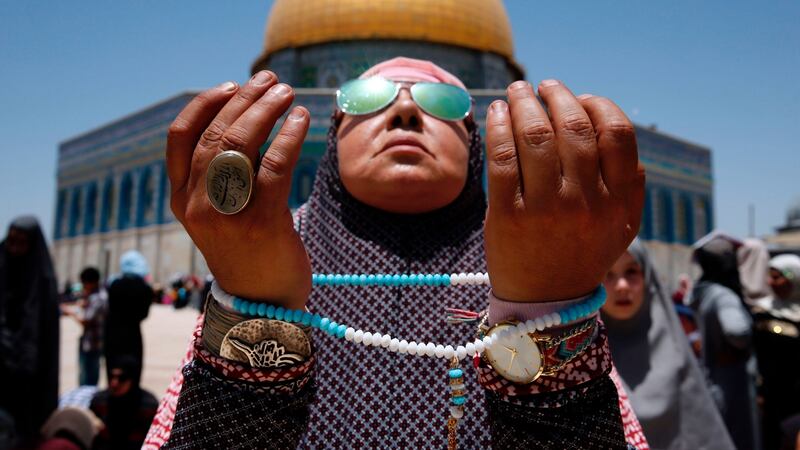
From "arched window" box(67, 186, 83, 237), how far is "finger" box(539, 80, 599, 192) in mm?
26344

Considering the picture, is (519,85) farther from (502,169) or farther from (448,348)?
(448,348)

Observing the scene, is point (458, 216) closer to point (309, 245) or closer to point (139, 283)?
point (309, 245)

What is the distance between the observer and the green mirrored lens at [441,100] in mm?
1232

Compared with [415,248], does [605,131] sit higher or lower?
higher

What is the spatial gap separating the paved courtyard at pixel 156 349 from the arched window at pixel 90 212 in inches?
391

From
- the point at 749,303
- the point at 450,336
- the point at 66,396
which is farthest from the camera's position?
the point at 749,303

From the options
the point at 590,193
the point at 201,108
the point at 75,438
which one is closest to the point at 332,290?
the point at 201,108

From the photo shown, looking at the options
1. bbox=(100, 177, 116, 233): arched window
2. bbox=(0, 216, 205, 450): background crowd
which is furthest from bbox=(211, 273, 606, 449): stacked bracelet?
bbox=(100, 177, 116, 233): arched window

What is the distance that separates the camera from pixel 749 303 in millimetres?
4234

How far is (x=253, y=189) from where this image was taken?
2.53 feet

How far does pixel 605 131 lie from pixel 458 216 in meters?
0.53

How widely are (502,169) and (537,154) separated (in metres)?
0.04

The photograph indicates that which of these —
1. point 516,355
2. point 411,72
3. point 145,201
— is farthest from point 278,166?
point 145,201

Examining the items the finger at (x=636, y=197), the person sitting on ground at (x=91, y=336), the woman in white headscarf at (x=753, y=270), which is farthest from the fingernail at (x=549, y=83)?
the person sitting on ground at (x=91, y=336)
